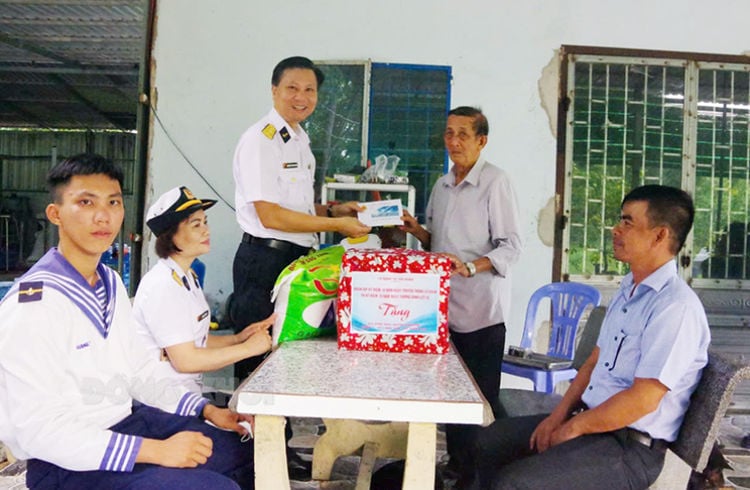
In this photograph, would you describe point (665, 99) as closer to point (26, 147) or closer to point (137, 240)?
point (137, 240)

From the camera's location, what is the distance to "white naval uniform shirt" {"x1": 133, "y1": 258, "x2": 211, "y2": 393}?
75.1 inches

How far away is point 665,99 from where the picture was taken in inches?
171

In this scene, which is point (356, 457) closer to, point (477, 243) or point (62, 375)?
point (477, 243)

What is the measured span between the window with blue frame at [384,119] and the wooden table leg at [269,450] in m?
2.92

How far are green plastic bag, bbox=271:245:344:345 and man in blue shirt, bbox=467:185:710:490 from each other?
686 millimetres

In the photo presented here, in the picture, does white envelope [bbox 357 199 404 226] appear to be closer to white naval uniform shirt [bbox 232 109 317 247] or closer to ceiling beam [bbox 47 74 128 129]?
white naval uniform shirt [bbox 232 109 317 247]

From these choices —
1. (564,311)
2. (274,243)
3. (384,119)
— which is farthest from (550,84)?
(274,243)

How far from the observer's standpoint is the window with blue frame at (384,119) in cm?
417

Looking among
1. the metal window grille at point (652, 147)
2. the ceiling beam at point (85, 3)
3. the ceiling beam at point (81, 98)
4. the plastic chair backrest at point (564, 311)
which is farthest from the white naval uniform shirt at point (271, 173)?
the ceiling beam at point (81, 98)

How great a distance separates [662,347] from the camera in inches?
63.7

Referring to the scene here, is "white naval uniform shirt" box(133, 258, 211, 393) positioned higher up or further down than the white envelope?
further down

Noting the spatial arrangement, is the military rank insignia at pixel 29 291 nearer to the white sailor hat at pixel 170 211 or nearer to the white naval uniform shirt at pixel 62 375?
the white naval uniform shirt at pixel 62 375

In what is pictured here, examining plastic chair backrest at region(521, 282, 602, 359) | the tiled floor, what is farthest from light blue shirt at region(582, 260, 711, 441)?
plastic chair backrest at region(521, 282, 602, 359)

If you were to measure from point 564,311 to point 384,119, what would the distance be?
5.47ft
